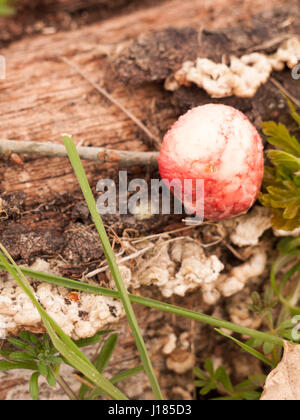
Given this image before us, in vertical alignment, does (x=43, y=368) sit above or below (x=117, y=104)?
below

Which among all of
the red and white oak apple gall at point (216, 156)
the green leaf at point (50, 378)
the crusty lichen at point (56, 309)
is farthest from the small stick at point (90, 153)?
the green leaf at point (50, 378)

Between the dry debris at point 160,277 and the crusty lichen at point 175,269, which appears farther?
the crusty lichen at point 175,269

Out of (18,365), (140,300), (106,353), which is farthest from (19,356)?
(140,300)

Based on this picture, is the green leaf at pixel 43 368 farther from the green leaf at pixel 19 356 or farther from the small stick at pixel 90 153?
the small stick at pixel 90 153

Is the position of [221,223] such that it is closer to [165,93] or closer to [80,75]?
[165,93]

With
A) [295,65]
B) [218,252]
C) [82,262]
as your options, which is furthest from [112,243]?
[295,65]

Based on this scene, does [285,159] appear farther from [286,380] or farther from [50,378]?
[50,378]
